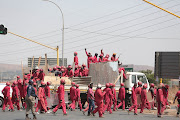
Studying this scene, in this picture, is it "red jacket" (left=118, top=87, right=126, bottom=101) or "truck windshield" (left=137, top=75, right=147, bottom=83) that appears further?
"truck windshield" (left=137, top=75, right=147, bottom=83)

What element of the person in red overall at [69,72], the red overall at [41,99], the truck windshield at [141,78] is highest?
the person in red overall at [69,72]

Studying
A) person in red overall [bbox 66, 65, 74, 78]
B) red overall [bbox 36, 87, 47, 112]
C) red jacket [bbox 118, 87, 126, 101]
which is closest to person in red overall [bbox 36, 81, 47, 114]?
red overall [bbox 36, 87, 47, 112]

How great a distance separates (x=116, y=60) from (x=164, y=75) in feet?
14.1

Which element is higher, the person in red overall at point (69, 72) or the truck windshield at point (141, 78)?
the person in red overall at point (69, 72)

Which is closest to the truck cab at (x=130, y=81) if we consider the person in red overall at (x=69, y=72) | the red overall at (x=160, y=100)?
the person in red overall at (x=69, y=72)

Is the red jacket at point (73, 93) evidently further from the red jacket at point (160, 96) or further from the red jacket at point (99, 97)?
the red jacket at point (160, 96)

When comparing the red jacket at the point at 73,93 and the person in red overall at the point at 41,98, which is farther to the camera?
the red jacket at the point at 73,93

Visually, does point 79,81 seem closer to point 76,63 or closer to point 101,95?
point 76,63

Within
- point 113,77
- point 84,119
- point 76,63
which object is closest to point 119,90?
point 113,77

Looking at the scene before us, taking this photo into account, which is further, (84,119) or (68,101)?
(68,101)

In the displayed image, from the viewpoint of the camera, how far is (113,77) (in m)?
26.2

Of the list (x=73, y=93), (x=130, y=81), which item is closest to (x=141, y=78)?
(x=130, y=81)

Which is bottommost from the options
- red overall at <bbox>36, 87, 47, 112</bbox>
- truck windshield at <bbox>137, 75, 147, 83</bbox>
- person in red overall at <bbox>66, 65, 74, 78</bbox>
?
red overall at <bbox>36, 87, 47, 112</bbox>

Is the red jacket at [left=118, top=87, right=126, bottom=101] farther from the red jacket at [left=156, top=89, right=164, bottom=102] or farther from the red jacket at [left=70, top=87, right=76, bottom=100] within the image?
the red jacket at [left=156, top=89, right=164, bottom=102]
